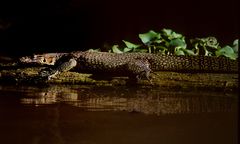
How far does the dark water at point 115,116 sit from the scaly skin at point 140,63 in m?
0.78

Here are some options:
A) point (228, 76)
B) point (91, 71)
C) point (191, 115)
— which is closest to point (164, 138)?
point (191, 115)

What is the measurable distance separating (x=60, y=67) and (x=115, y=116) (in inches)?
111

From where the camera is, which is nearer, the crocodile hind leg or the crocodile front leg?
the crocodile front leg

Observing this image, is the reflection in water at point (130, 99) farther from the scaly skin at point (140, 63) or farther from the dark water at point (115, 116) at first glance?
the scaly skin at point (140, 63)

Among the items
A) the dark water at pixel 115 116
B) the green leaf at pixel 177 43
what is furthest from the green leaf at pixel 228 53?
the dark water at pixel 115 116

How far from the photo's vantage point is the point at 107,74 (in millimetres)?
6973

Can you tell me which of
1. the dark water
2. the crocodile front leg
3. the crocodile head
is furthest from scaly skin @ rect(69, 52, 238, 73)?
the dark water
